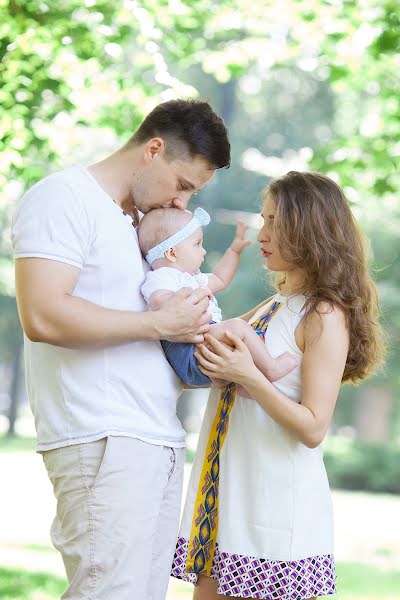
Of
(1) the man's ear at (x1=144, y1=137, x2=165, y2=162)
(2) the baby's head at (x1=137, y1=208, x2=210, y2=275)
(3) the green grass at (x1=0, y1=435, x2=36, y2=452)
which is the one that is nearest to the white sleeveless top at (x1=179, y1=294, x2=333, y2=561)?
(2) the baby's head at (x1=137, y1=208, x2=210, y2=275)

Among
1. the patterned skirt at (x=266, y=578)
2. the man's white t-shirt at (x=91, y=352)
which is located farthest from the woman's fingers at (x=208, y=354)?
the patterned skirt at (x=266, y=578)

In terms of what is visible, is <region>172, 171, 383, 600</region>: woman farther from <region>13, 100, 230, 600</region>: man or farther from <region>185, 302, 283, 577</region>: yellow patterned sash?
<region>13, 100, 230, 600</region>: man

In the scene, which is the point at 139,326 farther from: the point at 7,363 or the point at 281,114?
the point at 7,363

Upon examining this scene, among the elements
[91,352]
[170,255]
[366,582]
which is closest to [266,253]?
[170,255]

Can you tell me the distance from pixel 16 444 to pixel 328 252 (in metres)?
17.1

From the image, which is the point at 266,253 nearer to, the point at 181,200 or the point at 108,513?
the point at 181,200

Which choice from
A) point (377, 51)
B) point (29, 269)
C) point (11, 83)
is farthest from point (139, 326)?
point (377, 51)

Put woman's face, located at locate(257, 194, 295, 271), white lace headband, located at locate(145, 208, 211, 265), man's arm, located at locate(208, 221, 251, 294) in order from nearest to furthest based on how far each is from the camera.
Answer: white lace headband, located at locate(145, 208, 211, 265)
woman's face, located at locate(257, 194, 295, 271)
man's arm, located at locate(208, 221, 251, 294)

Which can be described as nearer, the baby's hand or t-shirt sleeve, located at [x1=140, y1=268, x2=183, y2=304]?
t-shirt sleeve, located at [x1=140, y1=268, x2=183, y2=304]

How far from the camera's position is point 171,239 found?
2564mm

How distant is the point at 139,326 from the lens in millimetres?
2297

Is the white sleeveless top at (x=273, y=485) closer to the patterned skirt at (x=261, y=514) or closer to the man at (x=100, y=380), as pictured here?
the patterned skirt at (x=261, y=514)

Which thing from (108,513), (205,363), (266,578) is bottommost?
(266,578)

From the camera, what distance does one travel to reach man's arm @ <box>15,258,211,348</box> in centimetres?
223
